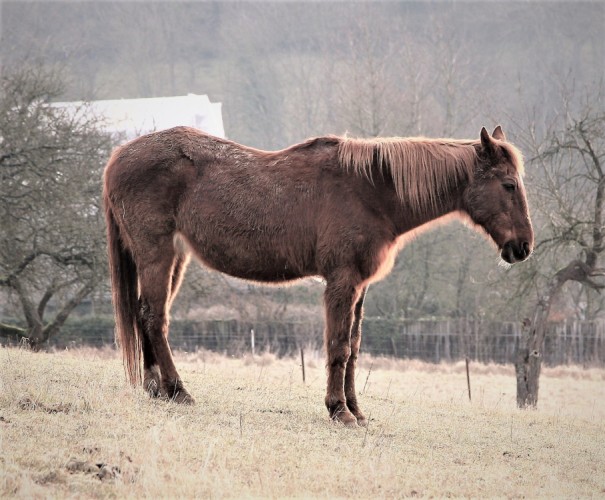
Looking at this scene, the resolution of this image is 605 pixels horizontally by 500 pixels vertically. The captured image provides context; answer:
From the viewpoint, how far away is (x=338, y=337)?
741 centimetres

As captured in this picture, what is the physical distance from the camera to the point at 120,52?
44.6m

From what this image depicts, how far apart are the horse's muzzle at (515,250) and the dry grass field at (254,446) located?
6.32ft

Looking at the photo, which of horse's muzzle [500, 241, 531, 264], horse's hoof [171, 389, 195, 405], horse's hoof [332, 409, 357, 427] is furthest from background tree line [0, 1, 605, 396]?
horse's hoof [171, 389, 195, 405]

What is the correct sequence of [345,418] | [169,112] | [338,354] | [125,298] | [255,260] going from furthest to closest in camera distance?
[169,112]
[125,298]
[255,260]
[338,354]
[345,418]

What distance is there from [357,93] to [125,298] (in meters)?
24.5

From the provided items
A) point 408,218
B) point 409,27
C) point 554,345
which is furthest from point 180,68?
point 408,218

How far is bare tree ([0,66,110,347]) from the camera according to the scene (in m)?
17.9

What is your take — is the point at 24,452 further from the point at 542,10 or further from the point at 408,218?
the point at 542,10

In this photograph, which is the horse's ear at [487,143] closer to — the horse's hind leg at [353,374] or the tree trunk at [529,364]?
the horse's hind leg at [353,374]

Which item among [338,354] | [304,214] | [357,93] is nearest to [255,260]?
[304,214]

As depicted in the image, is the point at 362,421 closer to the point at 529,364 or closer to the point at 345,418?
the point at 345,418

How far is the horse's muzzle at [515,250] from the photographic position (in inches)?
299

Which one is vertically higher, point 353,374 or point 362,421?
point 353,374

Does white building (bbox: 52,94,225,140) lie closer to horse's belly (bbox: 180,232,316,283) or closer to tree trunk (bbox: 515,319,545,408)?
tree trunk (bbox: 515,319,545,408)
